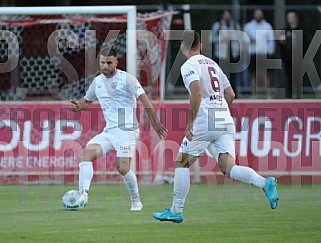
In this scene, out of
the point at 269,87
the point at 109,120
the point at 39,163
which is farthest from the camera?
the point at 269,87

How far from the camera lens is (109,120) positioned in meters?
14.3

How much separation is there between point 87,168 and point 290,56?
7968 millimetres

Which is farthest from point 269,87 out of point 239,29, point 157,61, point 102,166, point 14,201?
point 14,201

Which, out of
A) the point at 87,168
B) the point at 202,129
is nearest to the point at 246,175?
the point at 202,129

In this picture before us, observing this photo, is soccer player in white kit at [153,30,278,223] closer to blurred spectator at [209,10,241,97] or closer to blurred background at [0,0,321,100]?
blurred background at [0,0,321,100]

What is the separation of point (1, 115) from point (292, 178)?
17.2 feet

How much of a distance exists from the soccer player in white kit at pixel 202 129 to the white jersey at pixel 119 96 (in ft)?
6.45

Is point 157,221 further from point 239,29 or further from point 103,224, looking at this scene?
point 239,29

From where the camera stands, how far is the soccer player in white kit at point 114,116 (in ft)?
45.8

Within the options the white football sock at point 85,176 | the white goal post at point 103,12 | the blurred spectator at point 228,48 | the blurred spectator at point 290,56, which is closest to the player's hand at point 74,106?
the white football sock at point 85,176

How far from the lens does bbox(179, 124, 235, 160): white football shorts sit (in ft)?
39.7

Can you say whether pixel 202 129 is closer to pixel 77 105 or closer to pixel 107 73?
pixel 107 73

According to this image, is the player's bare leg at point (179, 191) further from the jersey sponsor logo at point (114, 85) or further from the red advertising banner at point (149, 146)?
the red advertising banner at point (149, 146)

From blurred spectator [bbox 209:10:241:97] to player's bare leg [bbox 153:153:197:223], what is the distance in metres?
9.37
